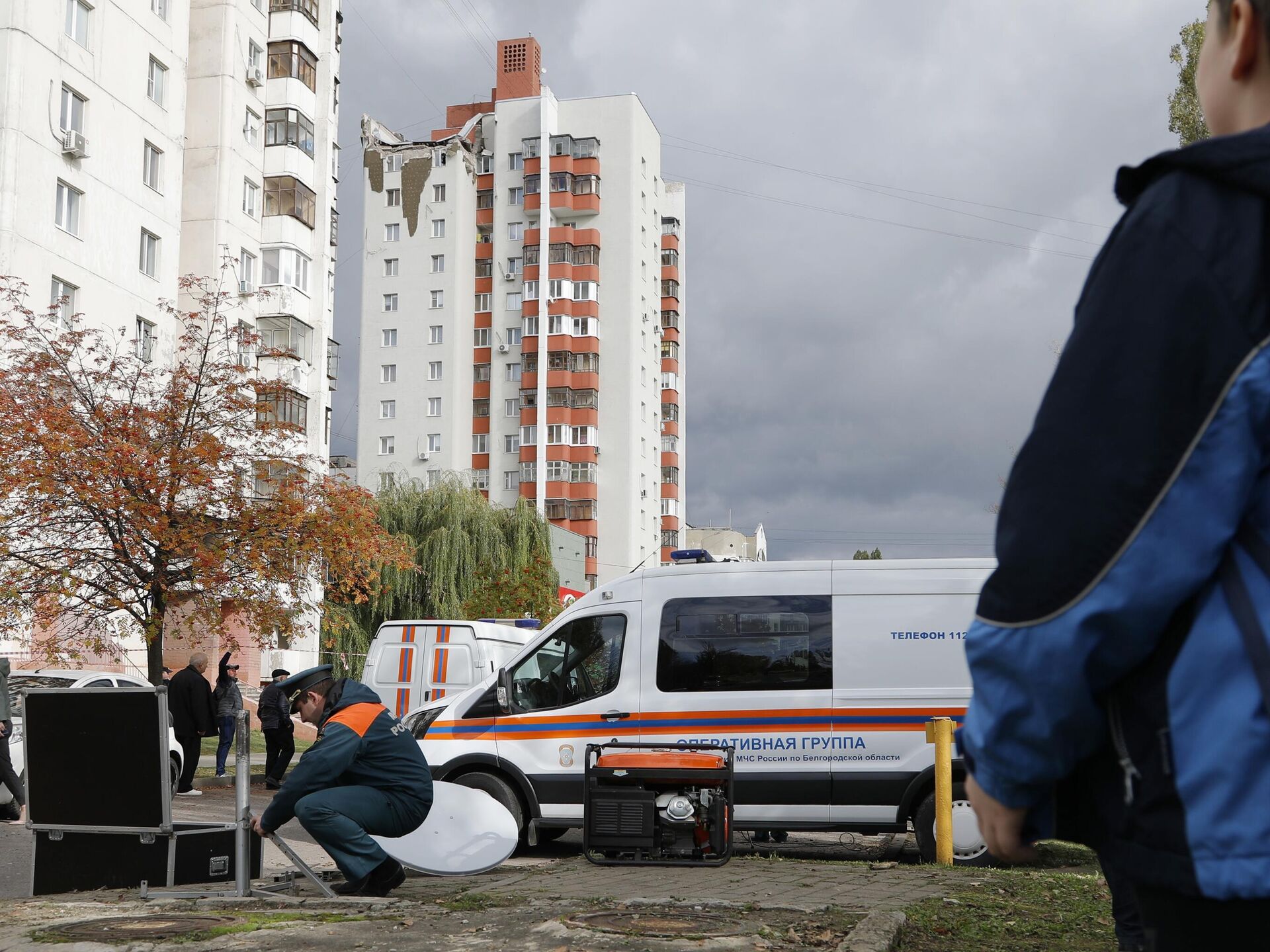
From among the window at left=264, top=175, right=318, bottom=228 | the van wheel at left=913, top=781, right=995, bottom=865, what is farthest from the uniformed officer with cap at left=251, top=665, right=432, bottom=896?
the window at left=264, top=175, right=318, bottom=228

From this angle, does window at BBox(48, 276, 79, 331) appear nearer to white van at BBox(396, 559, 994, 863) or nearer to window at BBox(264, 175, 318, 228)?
window at BBox(264, 175, 318, 228)

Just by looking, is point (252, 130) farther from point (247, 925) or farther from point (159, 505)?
point (247, 925)

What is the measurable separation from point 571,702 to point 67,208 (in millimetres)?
27905

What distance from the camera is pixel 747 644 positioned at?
12586 millimetres

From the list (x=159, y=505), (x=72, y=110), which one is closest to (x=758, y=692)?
(x=159, y=505)

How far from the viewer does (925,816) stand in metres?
11.8

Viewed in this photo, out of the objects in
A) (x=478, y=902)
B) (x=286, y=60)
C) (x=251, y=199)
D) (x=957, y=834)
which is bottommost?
(x=957, y=834)

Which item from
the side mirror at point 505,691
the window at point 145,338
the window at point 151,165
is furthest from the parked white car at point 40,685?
the window at point 151,165

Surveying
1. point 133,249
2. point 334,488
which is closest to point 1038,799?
point 334,488

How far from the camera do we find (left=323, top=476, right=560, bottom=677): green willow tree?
44312 millimetres

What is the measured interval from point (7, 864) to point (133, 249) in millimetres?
29841

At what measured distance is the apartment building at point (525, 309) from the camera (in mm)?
75438

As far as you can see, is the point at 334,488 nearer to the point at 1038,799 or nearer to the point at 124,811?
the point at 124,811

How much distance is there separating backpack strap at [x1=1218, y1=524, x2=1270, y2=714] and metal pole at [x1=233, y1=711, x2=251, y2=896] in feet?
23.1
